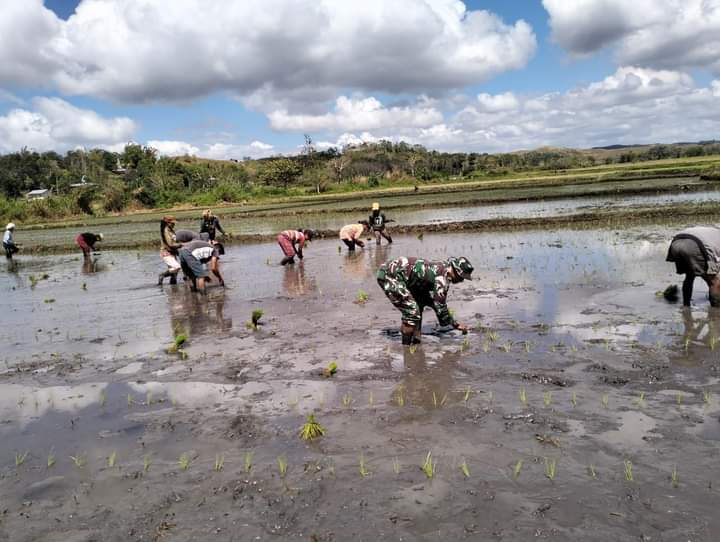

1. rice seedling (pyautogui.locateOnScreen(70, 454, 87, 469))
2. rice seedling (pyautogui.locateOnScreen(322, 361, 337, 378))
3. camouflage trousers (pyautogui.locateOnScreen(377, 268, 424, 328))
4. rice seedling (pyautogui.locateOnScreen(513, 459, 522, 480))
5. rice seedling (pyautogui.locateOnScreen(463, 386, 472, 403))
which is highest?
camouflage trousers (pyautogui.locateOnScreen(377, 268, 424, 328))

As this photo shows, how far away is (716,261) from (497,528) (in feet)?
20.8

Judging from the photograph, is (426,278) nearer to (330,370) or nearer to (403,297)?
(403,297)

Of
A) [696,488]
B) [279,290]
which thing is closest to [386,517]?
[696,488]

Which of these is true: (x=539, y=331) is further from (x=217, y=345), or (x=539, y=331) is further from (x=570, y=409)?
(x=217, y=345)

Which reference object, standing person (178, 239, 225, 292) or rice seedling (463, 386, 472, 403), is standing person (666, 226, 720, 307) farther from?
standing person (178, 239, 225, 292)

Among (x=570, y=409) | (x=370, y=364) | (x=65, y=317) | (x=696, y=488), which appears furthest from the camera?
(x=65, y=317)

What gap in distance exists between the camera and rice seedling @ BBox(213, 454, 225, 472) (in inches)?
185

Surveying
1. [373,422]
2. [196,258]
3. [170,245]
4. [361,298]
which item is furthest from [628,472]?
[170,245]

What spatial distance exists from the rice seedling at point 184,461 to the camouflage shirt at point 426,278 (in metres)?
3.44

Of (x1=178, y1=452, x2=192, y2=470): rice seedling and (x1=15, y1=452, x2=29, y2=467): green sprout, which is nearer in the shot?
(x1=178, y1=452, x2=192, y2=470): rice seedling

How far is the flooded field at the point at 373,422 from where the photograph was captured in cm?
395

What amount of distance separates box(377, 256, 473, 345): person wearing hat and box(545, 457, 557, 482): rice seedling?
113 inches

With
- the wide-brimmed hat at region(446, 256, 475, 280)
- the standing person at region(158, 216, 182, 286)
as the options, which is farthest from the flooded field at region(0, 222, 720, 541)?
the standing person at region(158, 216, 182, 286)

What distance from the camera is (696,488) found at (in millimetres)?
3986
